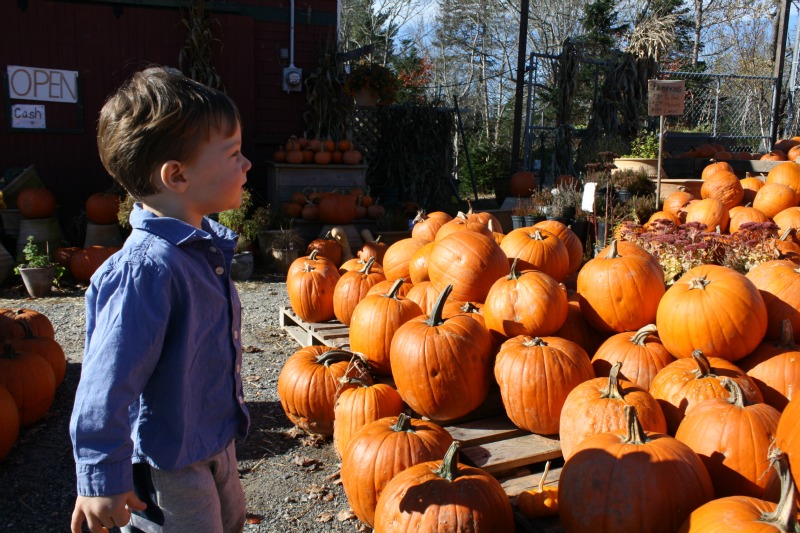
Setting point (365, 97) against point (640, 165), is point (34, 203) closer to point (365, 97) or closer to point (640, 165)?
point (365, 97)

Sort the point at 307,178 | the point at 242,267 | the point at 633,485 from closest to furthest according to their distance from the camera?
the point at 633,485, the point at 242,267, the point at 307,178

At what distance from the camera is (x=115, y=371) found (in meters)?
1.34

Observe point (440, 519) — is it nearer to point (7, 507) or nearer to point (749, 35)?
point (7, 507)

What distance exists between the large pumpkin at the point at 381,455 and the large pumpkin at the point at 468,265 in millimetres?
1157

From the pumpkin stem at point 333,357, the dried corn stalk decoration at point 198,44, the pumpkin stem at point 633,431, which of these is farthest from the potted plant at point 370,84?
the pumpkin stem at point 633,431

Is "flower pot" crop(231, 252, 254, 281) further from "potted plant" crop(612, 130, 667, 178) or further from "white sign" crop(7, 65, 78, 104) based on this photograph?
"potted plant" crop(612, 130, 667, 178)

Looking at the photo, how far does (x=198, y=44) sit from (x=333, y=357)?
680cm

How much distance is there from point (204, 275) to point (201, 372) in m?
0.24

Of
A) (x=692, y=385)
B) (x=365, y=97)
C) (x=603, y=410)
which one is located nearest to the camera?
(x=603, y=410)

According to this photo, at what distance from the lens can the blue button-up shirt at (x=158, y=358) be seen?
1.33 meters

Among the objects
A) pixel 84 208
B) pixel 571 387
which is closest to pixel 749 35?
pixel 84 208

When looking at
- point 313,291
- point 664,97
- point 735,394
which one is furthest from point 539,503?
point 664,97

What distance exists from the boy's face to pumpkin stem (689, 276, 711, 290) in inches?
86.7

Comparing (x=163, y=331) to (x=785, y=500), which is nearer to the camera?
(x=163, y=331)
